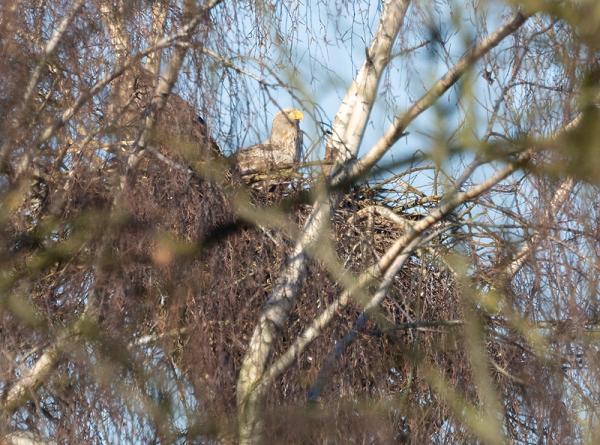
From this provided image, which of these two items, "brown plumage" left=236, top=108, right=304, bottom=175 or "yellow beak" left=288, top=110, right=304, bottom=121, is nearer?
"brown plumage" left=236, top=108, right=304, bottom=175

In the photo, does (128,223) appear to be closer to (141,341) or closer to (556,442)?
(141,341)

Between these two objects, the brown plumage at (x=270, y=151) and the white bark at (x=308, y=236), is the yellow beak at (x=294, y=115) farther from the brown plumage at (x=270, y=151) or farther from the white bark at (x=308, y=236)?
the white bark at (x=308, y=236)

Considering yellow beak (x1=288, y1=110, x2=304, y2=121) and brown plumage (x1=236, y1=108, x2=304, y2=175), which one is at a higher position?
yellow beak (x1=288, y1=110, x2=304, y2=121)

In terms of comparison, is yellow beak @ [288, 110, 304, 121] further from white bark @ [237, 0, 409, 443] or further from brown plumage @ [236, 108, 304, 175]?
white bark @ [237, 0, 409, 443]

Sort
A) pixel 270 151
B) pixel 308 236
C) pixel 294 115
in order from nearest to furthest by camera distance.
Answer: pixel 270 151
pixel 308 236
pixel 294 115

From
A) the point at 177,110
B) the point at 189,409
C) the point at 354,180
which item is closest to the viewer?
the point at 189,409

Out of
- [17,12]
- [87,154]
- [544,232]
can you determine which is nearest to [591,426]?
[544,232]

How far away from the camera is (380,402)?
5348 millimetres

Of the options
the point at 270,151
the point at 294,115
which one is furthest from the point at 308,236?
the point at 294,115

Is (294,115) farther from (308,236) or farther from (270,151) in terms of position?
(270,151)

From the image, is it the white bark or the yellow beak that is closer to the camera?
the white bark

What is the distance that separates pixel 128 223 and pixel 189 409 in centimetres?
82

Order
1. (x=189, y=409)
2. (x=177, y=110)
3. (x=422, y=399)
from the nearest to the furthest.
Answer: (x=189, y=409) < (x=177, y=110) < (x=422, y=399)

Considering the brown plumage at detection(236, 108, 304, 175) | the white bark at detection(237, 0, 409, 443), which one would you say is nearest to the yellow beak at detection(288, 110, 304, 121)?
the brown plumage at detection(236, 108, 304, 175)
